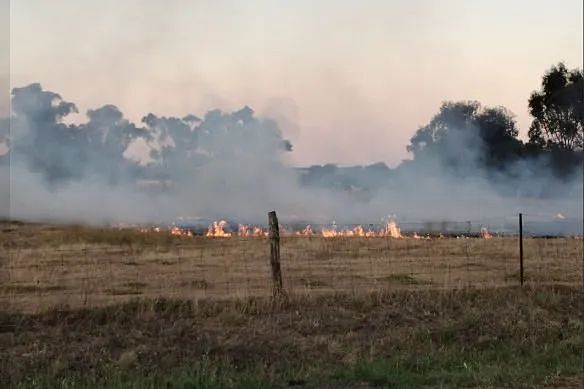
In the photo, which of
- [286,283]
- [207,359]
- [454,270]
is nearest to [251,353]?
[207,359]

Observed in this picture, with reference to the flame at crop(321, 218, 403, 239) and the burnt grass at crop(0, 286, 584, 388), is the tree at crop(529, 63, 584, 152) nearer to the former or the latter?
the flame at crop(321, 218, 403, 239)

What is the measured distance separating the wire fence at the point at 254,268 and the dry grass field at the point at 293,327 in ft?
0.45

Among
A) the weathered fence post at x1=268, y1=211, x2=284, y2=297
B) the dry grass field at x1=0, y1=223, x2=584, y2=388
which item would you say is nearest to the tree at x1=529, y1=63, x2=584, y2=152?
the dry grass field at x1=0, y1=223, x2=584, y2=388

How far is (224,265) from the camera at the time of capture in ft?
92.8

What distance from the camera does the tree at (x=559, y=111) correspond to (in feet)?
219

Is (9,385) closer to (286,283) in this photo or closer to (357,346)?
(357,346)

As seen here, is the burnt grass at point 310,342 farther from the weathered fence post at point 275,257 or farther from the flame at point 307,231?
the flame at point 307,231

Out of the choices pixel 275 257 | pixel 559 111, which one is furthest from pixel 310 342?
pixel 559 111

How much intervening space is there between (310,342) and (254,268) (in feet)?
41.2

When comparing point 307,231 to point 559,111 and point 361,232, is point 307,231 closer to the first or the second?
point 361,232

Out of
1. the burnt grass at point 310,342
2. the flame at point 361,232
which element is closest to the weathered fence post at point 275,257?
the burnt grass at point 310,342

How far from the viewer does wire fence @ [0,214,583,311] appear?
19.8 meters

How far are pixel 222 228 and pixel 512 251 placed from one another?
23097 millimetres

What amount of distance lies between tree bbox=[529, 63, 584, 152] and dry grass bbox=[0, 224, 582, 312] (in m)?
32.7
